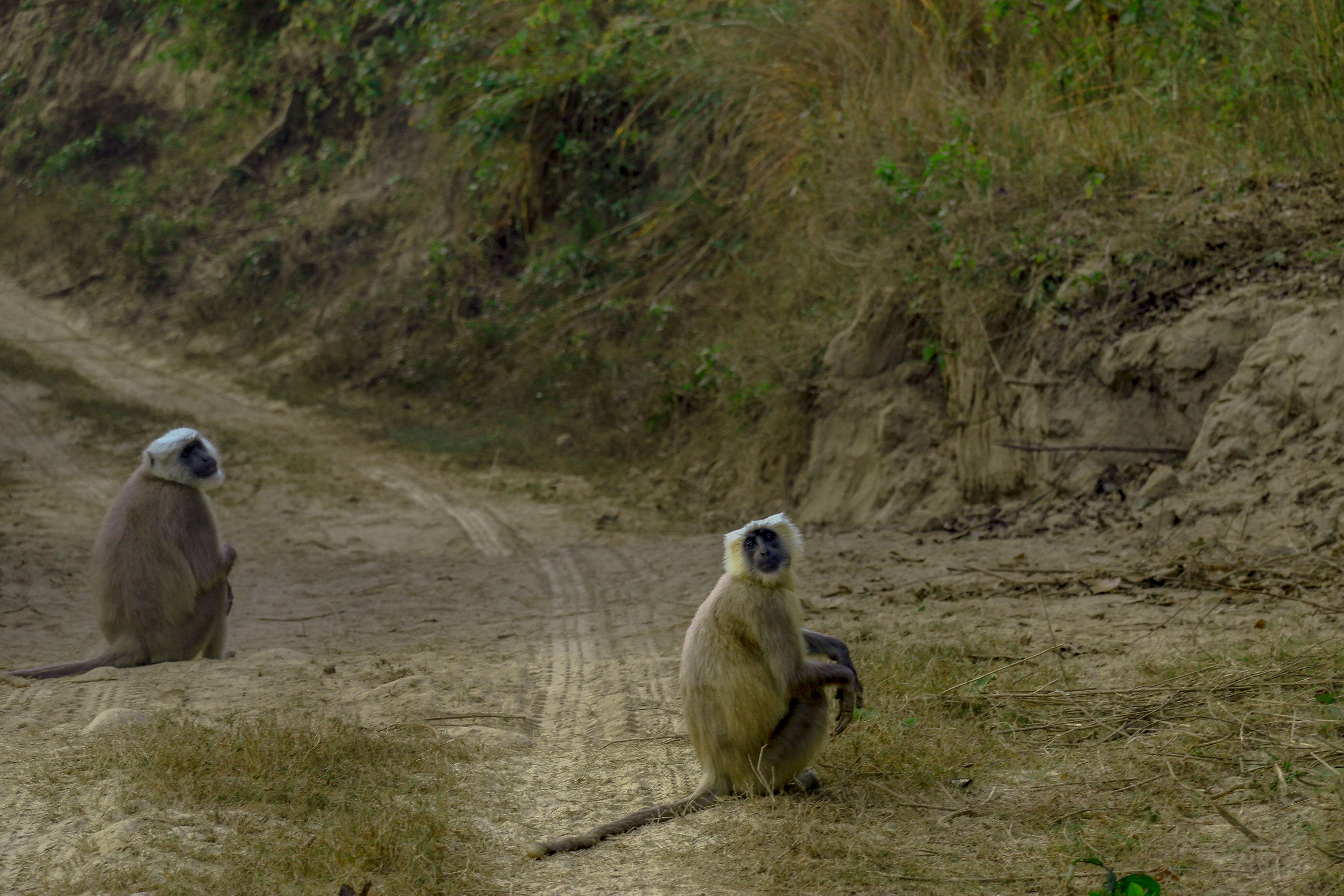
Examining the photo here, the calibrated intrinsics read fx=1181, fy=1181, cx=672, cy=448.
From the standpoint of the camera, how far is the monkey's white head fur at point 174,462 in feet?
23.0

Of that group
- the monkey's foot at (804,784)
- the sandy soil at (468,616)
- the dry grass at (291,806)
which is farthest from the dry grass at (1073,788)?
the dry grass at (291,806)

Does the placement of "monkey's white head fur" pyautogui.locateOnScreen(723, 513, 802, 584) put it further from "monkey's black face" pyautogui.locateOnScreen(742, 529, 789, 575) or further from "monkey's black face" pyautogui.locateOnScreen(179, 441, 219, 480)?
"monkey's black face" pyautogui.locateOnScreen(179, 441, 219, 480)

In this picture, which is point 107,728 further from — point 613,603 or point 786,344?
point 786,344

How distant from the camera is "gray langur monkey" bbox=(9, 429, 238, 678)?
6.70 m

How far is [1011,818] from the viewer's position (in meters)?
4.18

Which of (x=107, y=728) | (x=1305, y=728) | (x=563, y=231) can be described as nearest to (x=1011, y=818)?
(x=1305, y=728)

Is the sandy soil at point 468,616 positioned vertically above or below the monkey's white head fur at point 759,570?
below

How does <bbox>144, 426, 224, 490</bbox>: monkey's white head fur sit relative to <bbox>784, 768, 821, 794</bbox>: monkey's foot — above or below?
above

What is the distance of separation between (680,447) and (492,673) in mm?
6290

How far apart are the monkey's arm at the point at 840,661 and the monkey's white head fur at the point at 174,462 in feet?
13.2

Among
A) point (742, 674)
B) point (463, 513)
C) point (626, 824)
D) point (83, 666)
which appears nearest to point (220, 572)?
point (83, 666)

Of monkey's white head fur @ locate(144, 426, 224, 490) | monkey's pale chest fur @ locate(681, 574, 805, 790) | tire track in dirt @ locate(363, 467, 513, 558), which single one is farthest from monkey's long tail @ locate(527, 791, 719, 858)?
tire track in dirt @ locate(363, 467, 513, 558)

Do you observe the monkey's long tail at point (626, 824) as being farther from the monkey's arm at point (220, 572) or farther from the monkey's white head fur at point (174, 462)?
the monkey's white head fur at point (174, 462)

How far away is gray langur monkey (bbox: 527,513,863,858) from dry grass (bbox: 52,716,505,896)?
78cm
